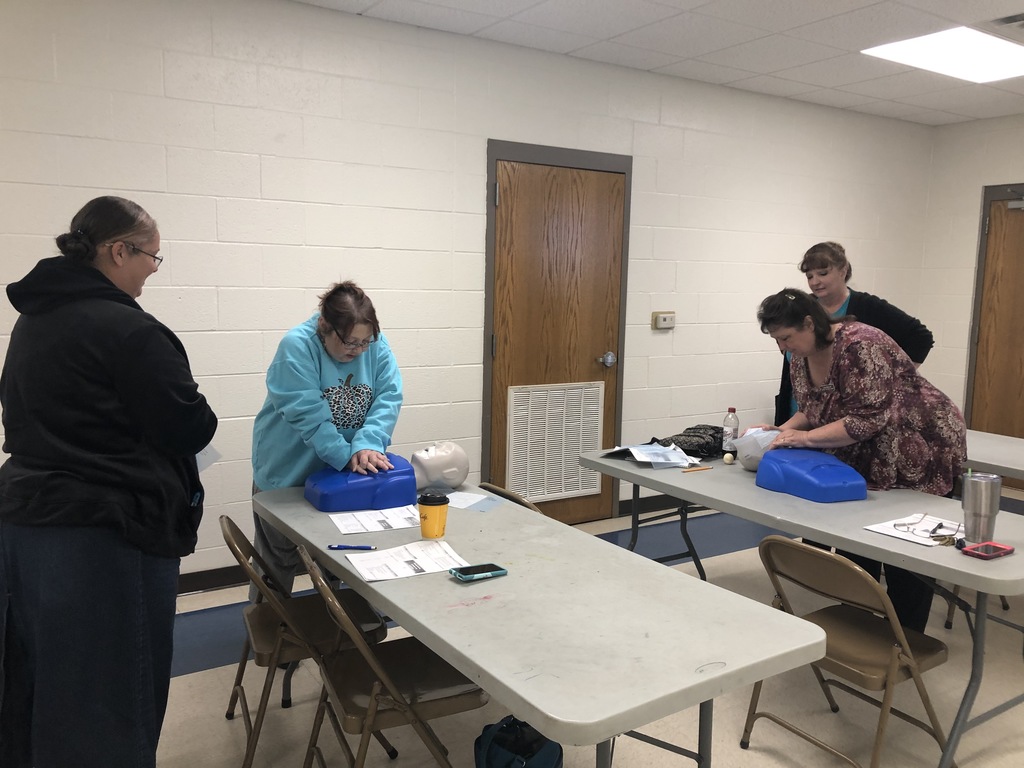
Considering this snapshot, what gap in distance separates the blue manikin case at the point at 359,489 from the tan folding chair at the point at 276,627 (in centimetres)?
25

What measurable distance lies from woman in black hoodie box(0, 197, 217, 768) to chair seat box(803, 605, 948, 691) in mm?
1796

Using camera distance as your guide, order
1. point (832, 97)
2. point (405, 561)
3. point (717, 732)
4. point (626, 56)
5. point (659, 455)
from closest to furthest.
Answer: point (405, 561) → point (717, 732) → point (659, 455) → point (626, 56) → point (832, 97)

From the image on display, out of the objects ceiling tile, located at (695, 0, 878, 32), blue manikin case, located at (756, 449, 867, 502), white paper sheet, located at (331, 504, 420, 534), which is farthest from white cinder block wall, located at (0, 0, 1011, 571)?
blue manikin case, located at (756, 449, 867, 502)

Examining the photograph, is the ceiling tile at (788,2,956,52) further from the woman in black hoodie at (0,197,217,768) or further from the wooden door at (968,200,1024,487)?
the woman in black hoodie at (0,197,217,768)

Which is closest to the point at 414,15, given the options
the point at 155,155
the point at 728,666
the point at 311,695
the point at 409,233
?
the point at 409,233

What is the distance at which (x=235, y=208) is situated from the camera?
3.56m

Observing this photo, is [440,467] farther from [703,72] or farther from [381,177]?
[703,72]

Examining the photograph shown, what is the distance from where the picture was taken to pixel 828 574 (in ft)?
7.49

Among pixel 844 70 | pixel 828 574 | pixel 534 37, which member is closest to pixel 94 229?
pixel 828 574

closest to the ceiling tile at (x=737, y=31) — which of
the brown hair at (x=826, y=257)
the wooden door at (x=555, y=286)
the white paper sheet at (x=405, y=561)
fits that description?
the wooden door at (x=555, y=286)

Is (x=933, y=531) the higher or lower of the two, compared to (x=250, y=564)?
higher

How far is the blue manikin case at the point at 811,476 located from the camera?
2.70 meters

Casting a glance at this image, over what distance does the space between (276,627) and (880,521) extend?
6.20 ft

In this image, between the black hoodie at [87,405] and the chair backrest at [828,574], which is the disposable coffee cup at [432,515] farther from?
the chair backrest at [828,574]
